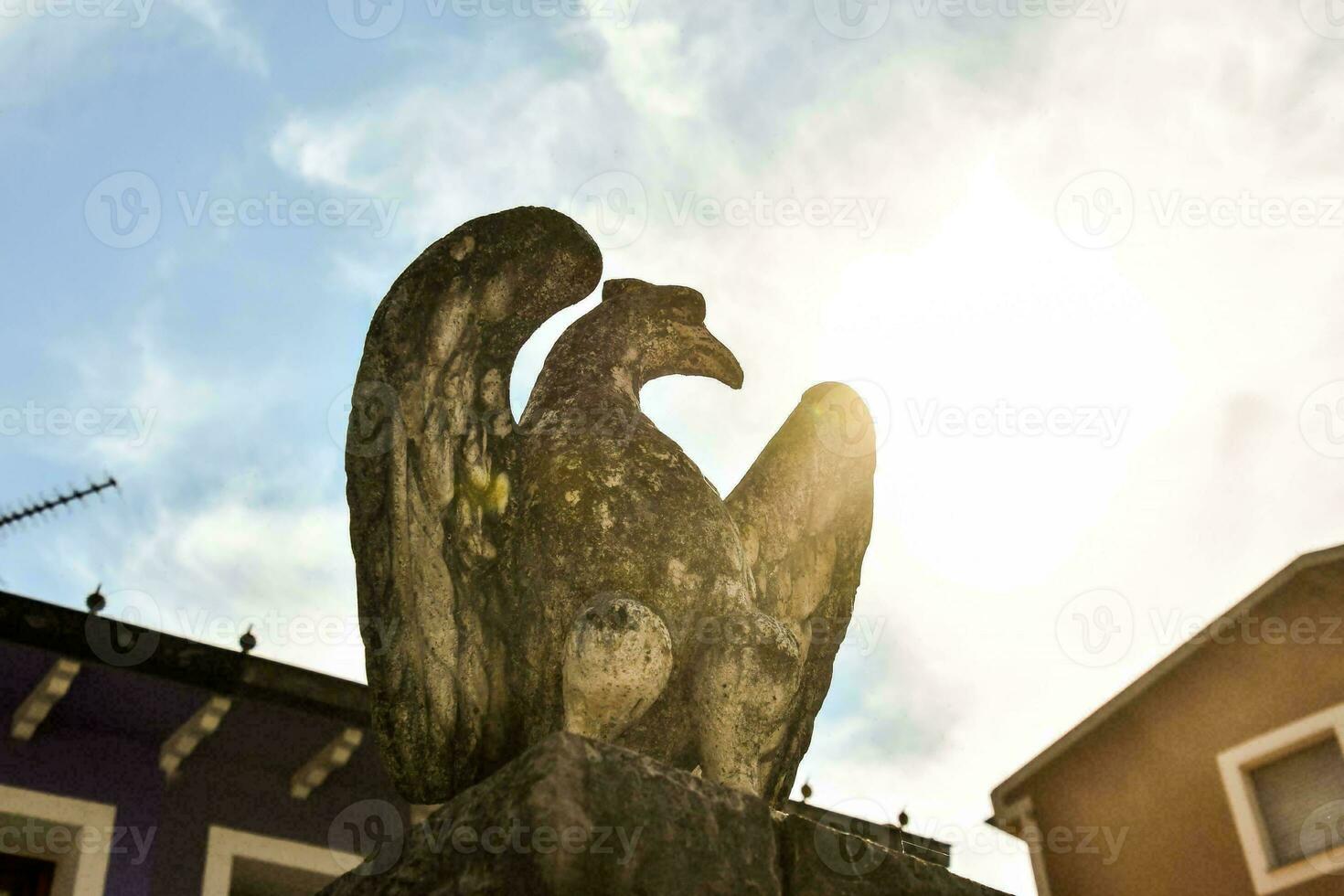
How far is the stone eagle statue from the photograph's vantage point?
8.89 ft

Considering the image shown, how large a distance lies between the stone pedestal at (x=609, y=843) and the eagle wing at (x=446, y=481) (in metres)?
0.37

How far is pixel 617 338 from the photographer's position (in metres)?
3.33

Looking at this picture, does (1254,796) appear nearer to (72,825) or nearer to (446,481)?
(72,825)

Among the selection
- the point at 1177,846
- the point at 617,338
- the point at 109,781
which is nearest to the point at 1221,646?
the point at 1177,846

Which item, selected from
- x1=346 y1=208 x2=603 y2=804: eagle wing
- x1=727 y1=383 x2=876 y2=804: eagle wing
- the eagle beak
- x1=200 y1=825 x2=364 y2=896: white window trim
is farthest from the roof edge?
→ x1=346 y1=208 x2=603 y2=804: eagle wing

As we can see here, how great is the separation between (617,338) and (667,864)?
150 cm

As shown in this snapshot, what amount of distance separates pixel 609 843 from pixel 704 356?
→ 5.17ft

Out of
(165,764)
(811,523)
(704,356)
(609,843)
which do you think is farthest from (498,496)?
(165,764)

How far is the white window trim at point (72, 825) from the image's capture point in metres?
8.01

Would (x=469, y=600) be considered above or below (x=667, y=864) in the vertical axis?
above

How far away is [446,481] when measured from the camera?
2812mm

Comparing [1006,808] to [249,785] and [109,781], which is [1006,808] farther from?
[109,781]

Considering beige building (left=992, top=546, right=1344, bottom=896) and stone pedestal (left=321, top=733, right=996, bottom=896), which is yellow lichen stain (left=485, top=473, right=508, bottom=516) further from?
beige building (left=992, top=546, right=1344, bottom=896)

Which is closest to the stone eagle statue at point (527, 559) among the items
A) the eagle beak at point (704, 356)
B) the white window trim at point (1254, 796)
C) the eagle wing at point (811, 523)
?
the eagle wing at point (811, 523)
